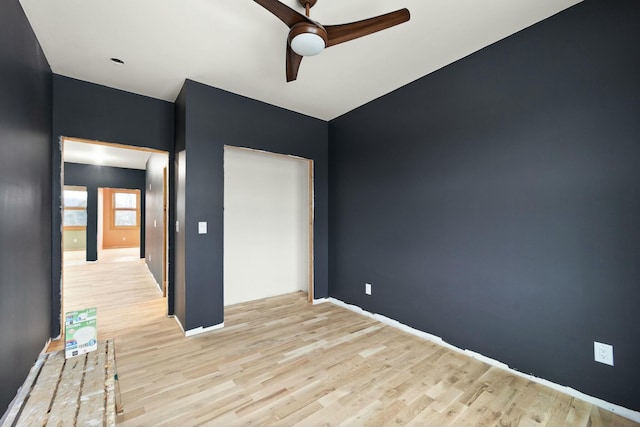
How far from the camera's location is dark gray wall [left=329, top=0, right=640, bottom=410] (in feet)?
5.85

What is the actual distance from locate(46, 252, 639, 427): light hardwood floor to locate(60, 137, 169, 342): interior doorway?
2.41 m

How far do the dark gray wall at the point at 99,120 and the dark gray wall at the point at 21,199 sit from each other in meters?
0.29

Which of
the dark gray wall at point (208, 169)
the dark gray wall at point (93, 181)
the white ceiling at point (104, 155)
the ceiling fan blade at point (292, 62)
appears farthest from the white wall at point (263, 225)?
the dark gray wall at point (93, 181)

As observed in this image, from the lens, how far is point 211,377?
7.06 feet

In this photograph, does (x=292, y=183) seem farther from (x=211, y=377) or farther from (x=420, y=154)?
(x=211, y=377)

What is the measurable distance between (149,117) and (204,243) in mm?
1706

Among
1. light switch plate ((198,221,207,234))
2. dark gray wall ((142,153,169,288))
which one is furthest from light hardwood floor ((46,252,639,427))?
dark gray wall ((142,153,169,288))

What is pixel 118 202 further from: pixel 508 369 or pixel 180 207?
pixel 508 369

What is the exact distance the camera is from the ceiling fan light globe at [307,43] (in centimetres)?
168

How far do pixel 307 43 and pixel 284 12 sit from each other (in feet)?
0.67

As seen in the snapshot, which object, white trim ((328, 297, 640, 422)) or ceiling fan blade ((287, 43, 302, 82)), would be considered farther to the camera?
ceiling fan blade ((287, 43, 302, 82))

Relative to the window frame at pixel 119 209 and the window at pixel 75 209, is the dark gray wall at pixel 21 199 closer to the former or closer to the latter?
the window frame at pixel 119 209

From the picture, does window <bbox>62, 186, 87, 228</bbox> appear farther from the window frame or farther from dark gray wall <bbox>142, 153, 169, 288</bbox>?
dark gray wall <bbox>142, 153, 169, 288</bbox>

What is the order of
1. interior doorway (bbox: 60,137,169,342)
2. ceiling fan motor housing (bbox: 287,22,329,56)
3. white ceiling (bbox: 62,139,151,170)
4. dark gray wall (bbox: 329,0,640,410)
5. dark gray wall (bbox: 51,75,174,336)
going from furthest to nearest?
interior doorway (bbox: 60,137,169,342), white ceiling (bbox: 62,139,151,170), dark gray wall (bbox: 51,75,174,336), dark gray wall (bbox: 329,0,640,410), ceiling fan motor housing (bbox: 287,22,329,56)
